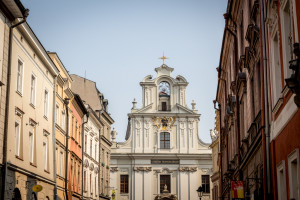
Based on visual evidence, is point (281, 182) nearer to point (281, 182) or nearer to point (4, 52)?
point (281, 182)

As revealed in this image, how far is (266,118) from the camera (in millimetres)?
12375

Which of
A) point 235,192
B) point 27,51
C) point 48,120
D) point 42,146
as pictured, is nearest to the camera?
point 235,192

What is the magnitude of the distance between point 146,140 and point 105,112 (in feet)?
47.1

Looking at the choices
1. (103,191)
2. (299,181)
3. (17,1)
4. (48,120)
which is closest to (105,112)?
(103,191)

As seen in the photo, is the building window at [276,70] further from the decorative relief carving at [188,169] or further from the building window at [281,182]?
the decorative relief carving at [188,169]

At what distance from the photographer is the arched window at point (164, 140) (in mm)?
63062

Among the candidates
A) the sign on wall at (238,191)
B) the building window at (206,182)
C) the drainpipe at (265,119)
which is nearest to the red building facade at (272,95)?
the drainpipe at (265,119)

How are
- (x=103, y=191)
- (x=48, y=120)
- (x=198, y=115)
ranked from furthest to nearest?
(x=198, y=115) → (x=103, y=191) → (x=48, y=120)

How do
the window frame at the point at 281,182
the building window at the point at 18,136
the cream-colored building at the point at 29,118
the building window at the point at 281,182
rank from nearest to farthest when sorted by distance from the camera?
the window frame at the point at 281,182 < the building window at the point at 281,182 < the cream-colored building at the point at 29,118 < the building window at the point at 18,136

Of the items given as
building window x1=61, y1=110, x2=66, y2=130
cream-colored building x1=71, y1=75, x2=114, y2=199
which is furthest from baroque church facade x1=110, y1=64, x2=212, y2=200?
building window x1=61, y1=110, x2=66, y2=130

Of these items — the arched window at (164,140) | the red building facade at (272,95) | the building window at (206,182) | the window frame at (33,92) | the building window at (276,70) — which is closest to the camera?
the red building facade at (272,95)

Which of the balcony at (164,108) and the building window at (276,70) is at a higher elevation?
the balcony at (164,108)

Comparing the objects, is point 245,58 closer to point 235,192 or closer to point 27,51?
point 235,192

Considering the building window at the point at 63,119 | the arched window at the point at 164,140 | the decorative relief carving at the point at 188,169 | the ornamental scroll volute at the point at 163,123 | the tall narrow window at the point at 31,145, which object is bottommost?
the tall narrow window at the point at 31,145
